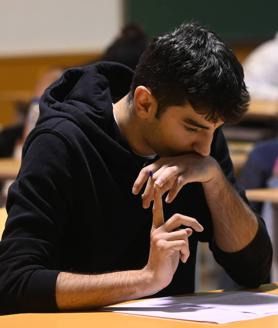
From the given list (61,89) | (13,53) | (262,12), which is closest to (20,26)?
(13,53)

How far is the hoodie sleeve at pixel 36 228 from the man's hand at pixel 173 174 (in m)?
0.16

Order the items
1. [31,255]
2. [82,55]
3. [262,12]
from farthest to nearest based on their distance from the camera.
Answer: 1. [82,55]
2. [262,12]
3. [31,255]

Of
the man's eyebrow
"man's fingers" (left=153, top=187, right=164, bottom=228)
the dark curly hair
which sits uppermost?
the dark curly hair

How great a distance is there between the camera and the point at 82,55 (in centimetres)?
910

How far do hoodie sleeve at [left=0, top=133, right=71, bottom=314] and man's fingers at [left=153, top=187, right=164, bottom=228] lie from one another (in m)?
0.19

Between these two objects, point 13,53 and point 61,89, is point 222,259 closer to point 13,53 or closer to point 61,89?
point 61,89

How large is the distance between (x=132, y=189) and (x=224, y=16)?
623 cm

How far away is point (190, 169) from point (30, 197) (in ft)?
1.09

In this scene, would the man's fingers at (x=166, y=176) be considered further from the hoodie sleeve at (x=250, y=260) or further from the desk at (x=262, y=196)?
the desk at (x=262, y=196)

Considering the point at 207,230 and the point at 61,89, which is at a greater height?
the point at 61,89

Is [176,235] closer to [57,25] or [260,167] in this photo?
[260,167]

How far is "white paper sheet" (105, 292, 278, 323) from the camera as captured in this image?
1.62m

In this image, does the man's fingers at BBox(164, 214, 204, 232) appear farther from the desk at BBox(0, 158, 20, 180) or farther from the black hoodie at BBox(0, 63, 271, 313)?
the desk at BBox(0, 158, 20, 180)

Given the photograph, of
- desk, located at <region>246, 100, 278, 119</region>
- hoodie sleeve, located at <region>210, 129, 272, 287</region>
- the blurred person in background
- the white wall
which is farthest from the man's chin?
the white wall
